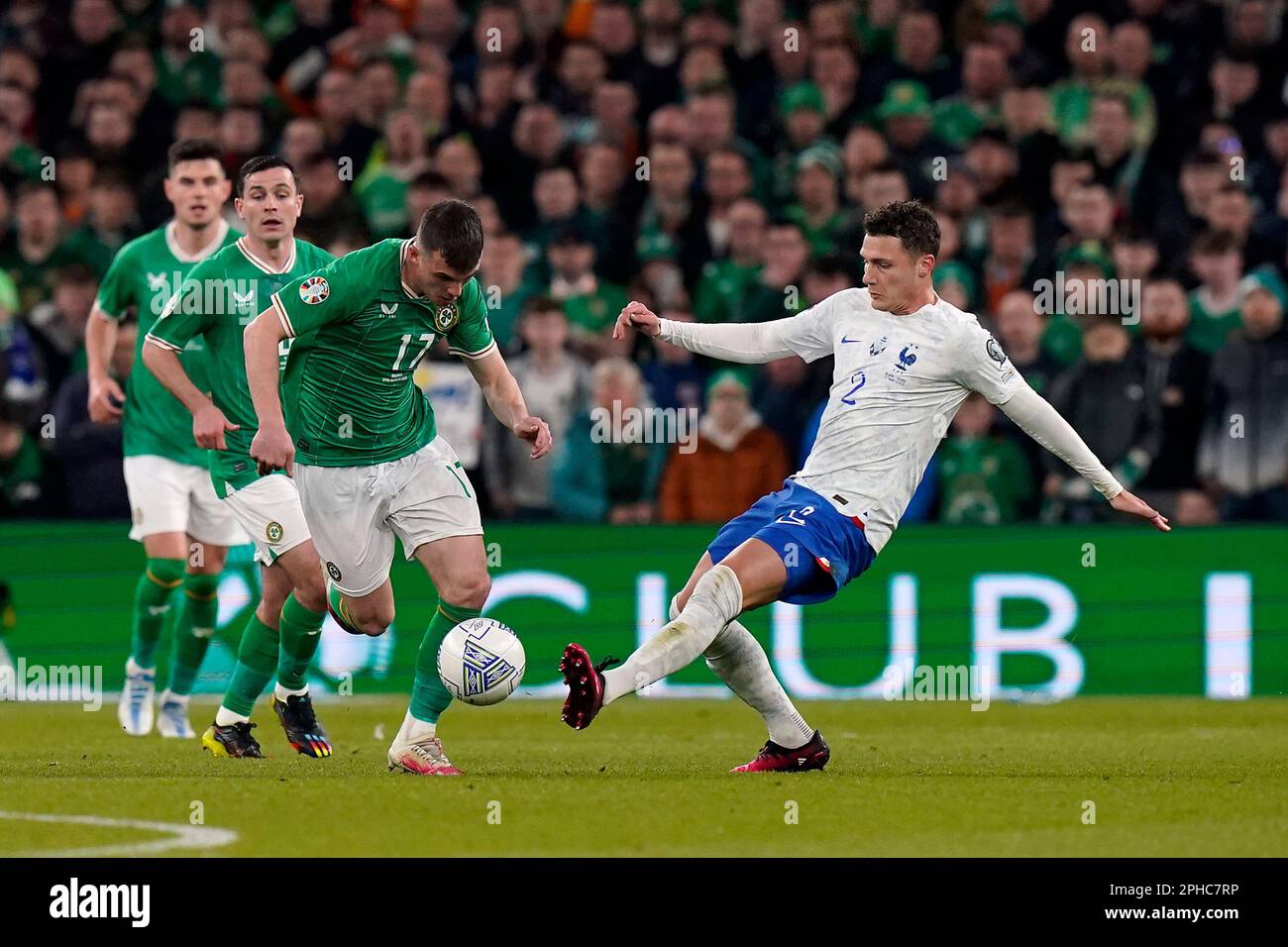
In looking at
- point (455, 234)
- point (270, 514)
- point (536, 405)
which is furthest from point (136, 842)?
point (536, 405)

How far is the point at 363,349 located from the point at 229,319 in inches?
56.4

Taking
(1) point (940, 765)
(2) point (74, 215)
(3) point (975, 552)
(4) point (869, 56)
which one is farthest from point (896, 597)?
(2) point (74, 215)

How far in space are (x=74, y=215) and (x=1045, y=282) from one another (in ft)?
23.7

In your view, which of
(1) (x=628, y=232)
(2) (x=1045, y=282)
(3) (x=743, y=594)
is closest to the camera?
(3) (x=743, y=594)

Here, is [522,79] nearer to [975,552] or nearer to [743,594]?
[975,552]

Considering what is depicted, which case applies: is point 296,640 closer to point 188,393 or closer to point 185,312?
point 188,393

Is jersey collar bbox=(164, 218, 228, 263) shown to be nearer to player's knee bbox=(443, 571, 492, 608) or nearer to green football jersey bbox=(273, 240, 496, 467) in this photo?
green football jersey bbox=(273, 240, 496, 467)

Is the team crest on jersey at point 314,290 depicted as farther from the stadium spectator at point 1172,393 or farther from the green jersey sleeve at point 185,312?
the stadium spectator at point 1172,393

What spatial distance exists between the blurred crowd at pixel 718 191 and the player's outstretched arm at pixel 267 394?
504 centimetres

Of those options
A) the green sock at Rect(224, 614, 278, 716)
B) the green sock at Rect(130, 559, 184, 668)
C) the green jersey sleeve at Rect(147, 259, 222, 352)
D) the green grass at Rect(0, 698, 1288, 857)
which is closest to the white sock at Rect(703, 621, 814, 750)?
the green grass at Rect(0, 698, 1288, 857)

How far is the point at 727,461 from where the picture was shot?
45.4 feet

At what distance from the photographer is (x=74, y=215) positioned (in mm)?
16125

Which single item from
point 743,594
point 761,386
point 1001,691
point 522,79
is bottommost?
point 1001,691

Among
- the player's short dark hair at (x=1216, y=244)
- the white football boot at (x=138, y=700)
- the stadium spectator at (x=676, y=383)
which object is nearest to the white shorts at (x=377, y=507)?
the white football boot at (x=138, y=700)
